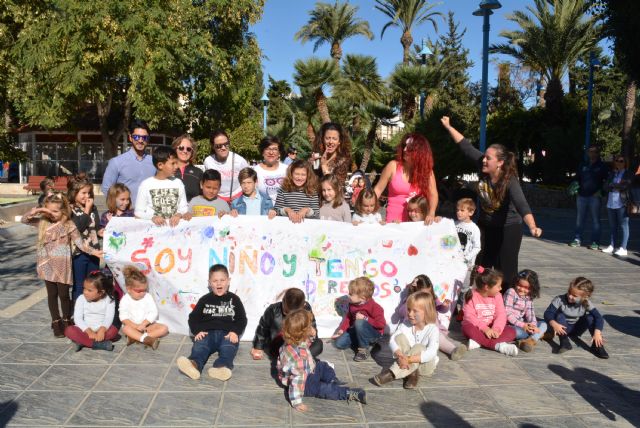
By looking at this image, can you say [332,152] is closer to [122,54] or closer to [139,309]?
[139,309]

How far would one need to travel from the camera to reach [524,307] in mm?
5441

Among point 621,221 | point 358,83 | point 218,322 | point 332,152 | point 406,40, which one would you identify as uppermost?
point 406,40

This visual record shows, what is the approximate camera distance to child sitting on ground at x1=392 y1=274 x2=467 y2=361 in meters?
4.86

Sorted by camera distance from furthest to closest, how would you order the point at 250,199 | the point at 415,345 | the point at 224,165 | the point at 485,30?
the point at 485,30 → the point at 224,165 → the point at 250,199 → the point at 415,345

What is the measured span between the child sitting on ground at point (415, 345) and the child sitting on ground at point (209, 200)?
216 centimetres

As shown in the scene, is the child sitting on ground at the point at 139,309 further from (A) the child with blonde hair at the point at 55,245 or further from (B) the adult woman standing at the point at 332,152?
(B) the adult woman standing at the point at 332,152

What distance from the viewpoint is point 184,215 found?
5461 millimetres

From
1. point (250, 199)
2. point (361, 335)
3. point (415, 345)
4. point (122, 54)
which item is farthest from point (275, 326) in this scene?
point (122, 54)

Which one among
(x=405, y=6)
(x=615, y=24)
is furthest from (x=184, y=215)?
(x=405, y=6)

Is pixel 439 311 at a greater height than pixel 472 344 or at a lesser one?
greater

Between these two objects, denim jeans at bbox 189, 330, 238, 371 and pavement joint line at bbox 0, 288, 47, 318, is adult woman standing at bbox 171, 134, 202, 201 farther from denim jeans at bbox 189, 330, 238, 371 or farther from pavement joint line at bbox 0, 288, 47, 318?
pavement joint line at bbox 0, 288, 47, 318

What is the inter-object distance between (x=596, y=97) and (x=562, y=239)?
25.4 metres

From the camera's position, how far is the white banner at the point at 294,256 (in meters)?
5.43

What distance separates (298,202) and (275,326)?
4.38 feet
